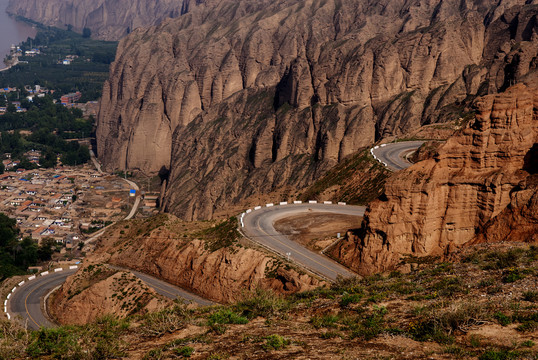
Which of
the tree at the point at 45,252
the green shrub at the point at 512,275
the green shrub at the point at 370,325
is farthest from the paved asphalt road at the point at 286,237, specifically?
the tree at the point at 45,252

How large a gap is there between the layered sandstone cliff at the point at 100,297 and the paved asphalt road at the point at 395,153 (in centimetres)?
3245

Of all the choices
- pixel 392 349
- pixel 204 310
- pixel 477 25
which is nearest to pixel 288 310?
pixel 204 310

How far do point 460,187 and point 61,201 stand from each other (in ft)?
428

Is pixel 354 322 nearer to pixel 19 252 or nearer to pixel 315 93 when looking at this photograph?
pixel 19 252

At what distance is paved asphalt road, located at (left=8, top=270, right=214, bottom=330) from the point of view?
53500 millimetres

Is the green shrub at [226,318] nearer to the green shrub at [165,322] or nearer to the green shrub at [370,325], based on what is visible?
the green shrub at [165,322]

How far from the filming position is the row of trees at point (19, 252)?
94.5 metres

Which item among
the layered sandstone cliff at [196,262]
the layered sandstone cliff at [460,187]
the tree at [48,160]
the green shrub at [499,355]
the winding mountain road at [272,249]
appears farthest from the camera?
the tree at [48,160]

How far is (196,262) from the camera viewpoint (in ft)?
179

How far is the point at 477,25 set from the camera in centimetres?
12850

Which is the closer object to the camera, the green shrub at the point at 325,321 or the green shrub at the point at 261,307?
the green shrub at the point at 325,321

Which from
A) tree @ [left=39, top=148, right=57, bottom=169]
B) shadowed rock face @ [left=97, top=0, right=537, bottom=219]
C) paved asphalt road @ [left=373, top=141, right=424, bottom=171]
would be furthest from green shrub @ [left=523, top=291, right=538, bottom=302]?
tree @ [left=39, top=148, right=57, bottom=169]

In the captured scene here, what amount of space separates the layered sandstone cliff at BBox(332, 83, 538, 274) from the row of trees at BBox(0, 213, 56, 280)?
64222 mm

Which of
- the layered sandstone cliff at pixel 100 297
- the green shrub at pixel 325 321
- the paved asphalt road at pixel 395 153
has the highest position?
the paved asphalt road at pixel 395 153
